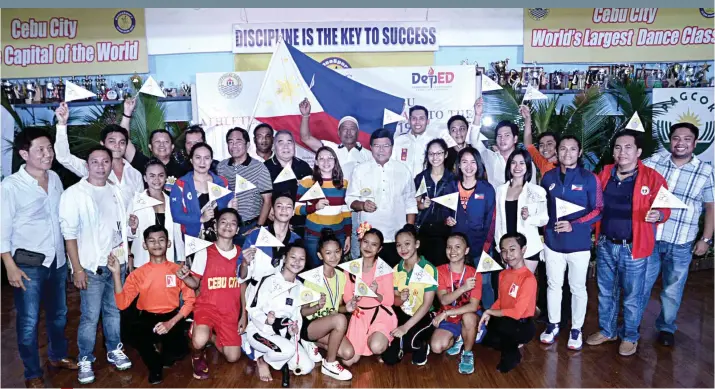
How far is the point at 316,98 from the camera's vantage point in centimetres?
595

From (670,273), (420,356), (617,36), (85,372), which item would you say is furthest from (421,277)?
(617,36)

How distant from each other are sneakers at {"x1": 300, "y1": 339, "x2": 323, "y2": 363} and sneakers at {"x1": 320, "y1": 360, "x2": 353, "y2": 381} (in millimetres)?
121

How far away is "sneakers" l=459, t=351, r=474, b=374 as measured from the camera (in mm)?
3477

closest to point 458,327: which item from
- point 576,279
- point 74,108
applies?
point 576,279

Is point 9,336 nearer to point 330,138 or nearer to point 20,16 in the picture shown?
point 330,138

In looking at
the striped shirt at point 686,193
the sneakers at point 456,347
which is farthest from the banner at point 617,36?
the sneakers at point 456,347

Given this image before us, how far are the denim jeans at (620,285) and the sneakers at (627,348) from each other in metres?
0.03

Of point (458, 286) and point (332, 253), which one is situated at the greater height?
point (332, 253)

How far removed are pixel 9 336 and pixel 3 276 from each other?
237 cm

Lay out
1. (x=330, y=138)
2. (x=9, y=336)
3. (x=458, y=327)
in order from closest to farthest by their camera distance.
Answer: (x=458, y=327) < (x=9, y=336) < (x=330, y=138)

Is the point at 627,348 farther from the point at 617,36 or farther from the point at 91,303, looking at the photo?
the point at 617,36

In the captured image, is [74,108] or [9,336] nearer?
[9,336]

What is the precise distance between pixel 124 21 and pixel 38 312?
4886 millimetres

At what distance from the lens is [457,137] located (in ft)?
15.2
